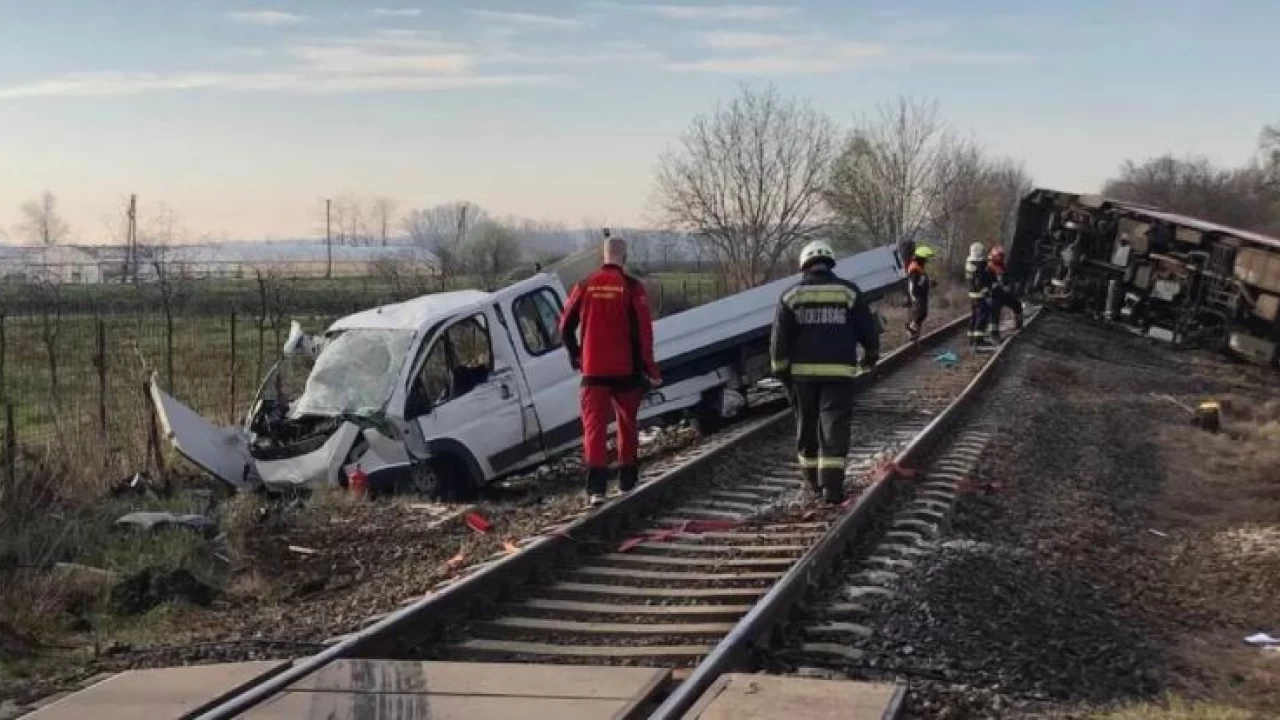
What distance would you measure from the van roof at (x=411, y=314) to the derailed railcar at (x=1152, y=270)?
15018 millimetres

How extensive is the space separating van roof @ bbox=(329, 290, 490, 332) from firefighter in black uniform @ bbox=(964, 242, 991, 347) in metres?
12.1

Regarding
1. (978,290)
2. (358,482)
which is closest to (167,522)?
(358,482)

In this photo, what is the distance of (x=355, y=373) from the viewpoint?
11609 mm

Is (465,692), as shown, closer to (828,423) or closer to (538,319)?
(828,423)

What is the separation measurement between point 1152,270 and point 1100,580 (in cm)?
1823

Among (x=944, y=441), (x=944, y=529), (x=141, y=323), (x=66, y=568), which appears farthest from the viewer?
(x=141, y=323)

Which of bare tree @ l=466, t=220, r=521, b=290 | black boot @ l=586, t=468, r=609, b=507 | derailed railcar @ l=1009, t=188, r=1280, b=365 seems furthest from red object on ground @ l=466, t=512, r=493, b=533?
bare tree @ l=466, t=220, r=521, b=290

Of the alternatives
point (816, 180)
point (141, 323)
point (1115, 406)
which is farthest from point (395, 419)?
point (816, 180)

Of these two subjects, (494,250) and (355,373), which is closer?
(355,373)

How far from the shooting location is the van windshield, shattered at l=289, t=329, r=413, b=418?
1133 centimetres

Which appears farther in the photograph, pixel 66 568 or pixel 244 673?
pixel 66 568

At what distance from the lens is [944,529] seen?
8547 millimetres

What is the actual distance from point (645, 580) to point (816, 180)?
4449cm

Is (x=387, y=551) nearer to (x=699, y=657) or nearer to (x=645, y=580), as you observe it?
(x=645, y=580)
